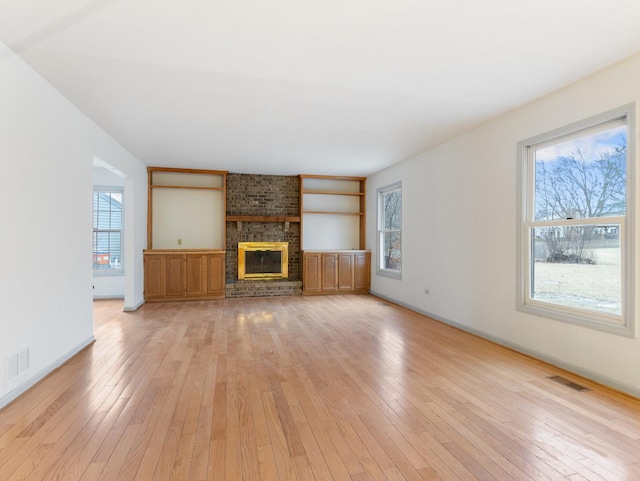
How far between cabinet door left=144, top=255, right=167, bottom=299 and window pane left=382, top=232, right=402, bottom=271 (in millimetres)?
4377

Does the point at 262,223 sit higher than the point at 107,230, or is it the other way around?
the point at 262,223

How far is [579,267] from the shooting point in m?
3.11

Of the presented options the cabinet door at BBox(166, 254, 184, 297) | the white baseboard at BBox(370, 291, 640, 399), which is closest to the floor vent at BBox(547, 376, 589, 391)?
the white baseboard at BBox(370, 291, 640, 399)

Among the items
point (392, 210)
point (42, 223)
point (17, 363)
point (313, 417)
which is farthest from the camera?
point (392, 210)

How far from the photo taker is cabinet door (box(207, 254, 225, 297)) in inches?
263

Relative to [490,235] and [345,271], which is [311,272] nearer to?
[345,271]

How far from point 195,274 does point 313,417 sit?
499 cm

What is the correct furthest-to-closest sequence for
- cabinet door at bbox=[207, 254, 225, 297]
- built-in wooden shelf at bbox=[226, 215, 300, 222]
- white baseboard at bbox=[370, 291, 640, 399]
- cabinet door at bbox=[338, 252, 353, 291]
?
cabinet door at bbox=[338, 252, 353, 291] → built-in wooden shelf at bbox=[226, 215, 300, 222] → cabinet door at bbox=[207, 254, 225, 297] → white baseboard at bbox=[370, 291, 640, 399]

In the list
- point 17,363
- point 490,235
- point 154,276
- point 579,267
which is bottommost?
point 17,363

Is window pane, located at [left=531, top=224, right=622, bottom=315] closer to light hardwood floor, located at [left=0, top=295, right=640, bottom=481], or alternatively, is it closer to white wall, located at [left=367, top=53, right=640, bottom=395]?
white wall, located at [left=367, top=53, right=640, bottom=395]

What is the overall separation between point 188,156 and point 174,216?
1715 mm

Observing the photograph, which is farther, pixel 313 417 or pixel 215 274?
pixel 215 274

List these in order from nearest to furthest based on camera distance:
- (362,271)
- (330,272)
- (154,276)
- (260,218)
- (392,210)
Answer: (154,276) → (392,210) → (260,218) → (330,272) → (362,271)

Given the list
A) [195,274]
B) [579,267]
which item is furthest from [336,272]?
[579,267]
